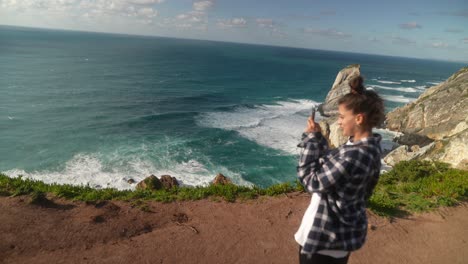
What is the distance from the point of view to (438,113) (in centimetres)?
3469

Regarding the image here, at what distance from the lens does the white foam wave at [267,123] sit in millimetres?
33719

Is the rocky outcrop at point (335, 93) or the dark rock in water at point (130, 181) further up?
the rocky outcrop at point (335, 93)

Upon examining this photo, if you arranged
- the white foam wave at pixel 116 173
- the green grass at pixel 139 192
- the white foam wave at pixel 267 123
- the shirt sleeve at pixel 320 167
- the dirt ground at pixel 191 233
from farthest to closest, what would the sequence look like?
the white foam wave at pixel 267 123 < the white foam wave at pixel 116 173 < the green grass at pixel 139 192 < the dirt ground at pixel 191 233 < the shirt sleeve at pixel 320 167

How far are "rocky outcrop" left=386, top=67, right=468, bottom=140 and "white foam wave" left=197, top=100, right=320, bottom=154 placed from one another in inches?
492

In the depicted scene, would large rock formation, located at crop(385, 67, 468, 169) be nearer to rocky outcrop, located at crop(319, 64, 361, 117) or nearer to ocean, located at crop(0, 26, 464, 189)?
ocean, located at crop(0, 26, 464, 189)

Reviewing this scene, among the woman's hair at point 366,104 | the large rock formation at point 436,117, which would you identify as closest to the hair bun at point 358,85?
the woman's hair at point 366,104

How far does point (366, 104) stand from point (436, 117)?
38.8 meters

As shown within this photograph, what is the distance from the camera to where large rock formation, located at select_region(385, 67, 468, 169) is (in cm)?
2827

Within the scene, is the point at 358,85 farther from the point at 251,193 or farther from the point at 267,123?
the point at 267,123

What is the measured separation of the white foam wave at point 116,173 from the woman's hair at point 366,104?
2006 cm

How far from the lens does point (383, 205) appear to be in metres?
8.10

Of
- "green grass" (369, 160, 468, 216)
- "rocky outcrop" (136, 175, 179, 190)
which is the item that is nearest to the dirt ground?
"green grass" (369, 160, 468, 216)

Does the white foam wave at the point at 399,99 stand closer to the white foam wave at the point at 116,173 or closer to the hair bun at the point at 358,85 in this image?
the white foam wave at the point at 116,173

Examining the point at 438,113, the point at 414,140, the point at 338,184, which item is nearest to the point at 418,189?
the point at 338,184
